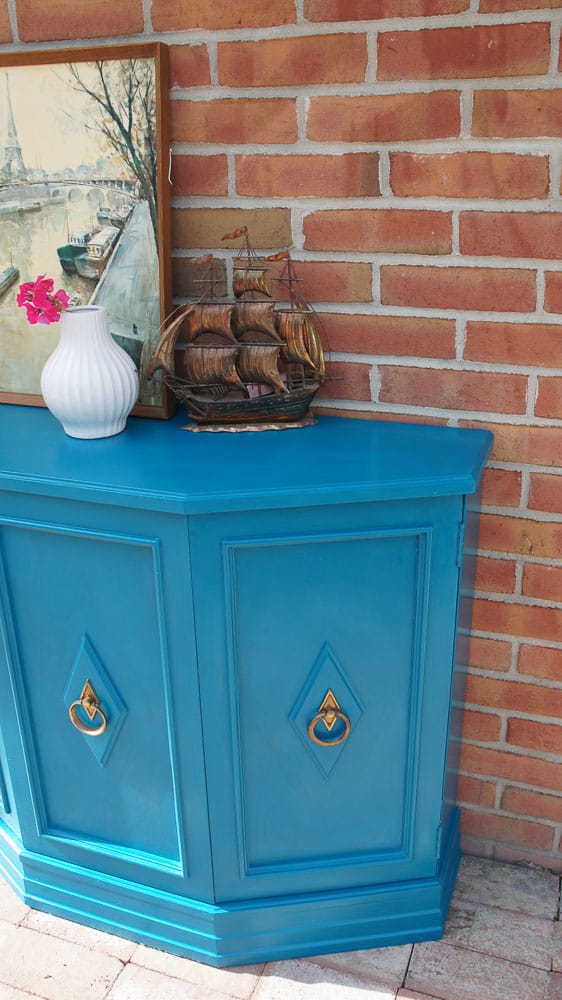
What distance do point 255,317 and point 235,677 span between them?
0.70m

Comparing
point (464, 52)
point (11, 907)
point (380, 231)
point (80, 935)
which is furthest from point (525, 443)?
point (11, 907)

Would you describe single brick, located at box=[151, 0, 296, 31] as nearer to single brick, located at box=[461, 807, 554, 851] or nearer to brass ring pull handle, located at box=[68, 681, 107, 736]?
brass ring pull handle, located at box=[68, 681, 107, 736]

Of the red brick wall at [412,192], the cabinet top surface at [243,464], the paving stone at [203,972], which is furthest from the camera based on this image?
the paving stone at [203,972]

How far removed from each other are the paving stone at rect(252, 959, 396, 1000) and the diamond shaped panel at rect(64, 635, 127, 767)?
0.58 metres

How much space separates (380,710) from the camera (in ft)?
5.47

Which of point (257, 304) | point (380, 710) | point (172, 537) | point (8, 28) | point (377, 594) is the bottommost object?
point (380, 710)

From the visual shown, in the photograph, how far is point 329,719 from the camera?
1.65 metres

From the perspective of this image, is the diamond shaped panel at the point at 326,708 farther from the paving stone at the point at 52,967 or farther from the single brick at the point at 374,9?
the single brick at the point at 374,9

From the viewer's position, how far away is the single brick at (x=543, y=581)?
71.1 inches

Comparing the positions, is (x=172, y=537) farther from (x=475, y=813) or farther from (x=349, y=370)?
(x=475, y=813)

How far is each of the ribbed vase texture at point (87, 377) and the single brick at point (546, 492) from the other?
843 mm

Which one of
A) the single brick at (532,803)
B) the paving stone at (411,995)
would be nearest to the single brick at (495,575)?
the single brick at (532,803)

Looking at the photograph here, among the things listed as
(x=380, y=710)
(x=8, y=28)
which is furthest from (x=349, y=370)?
(x=8, y=28)

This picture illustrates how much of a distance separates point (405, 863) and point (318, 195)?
1.39 m
